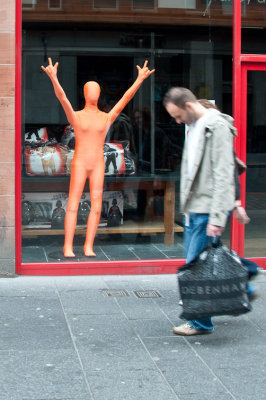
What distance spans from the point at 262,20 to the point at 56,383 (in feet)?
16.9

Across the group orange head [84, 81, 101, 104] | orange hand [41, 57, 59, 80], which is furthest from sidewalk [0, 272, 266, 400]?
orange hand [41, 57, 59, 80]

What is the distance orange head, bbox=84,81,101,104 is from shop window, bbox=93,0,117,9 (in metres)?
0.82

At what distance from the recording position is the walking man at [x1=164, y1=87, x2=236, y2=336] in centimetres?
532

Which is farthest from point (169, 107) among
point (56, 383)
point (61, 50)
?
point (61, 50)

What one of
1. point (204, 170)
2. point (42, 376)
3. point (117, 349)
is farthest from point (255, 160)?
point (42, 376)

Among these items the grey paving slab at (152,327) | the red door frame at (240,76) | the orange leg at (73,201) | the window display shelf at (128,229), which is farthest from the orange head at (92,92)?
the grey paving slab at (152,327)

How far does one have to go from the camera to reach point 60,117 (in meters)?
7.92

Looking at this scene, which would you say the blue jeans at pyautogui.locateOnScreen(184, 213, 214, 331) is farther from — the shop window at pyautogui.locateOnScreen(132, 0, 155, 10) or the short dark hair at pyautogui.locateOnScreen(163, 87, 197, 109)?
the shop window at pyautogui.locateOnScreen(132, 0, 155, 10)

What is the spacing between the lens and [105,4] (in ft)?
26.0

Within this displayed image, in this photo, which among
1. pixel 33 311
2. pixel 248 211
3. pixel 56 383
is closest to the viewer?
pixel 56 383

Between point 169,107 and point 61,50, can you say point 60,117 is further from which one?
point 169,107

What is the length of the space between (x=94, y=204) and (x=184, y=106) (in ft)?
9.60

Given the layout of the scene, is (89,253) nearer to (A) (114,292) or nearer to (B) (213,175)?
(A) (114,292)

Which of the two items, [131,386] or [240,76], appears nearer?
[131,386]
